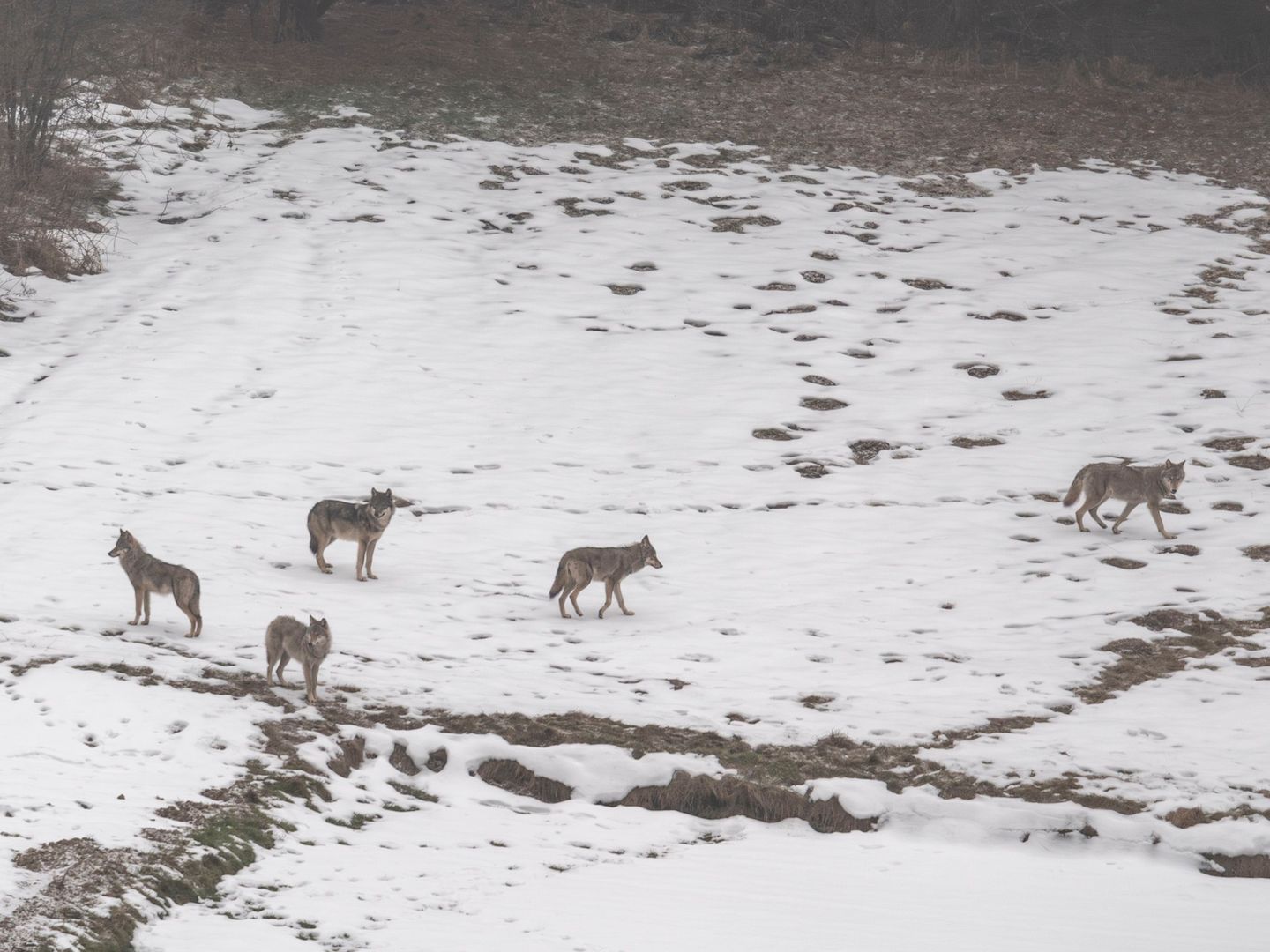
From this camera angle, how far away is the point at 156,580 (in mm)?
11359

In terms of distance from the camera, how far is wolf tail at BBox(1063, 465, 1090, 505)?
50.0 ft

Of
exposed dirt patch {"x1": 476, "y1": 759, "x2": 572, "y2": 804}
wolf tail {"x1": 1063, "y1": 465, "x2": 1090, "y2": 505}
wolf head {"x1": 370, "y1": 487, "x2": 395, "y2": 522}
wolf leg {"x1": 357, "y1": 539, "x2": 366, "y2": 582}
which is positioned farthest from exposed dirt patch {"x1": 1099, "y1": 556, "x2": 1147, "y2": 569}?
wolf leg {"x1": 357, "y1": 539, "x2": 366, "y2": 582}

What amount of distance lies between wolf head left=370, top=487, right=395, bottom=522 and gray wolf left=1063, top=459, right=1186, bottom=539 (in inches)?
325

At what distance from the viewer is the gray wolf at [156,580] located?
11.2 m

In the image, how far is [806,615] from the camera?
43.0 ft

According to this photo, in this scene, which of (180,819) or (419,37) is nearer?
(180,819)

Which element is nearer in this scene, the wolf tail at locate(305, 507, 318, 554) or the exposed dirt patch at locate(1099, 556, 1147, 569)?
the wolf tail at locate(305, 507, 318, 554)

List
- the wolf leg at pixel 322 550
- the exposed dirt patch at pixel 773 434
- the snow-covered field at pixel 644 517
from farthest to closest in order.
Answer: the exposed dirt patch at pixel 773 434
the wolf leg at pixel 322 550
the snow-covered field at pixel 644 517

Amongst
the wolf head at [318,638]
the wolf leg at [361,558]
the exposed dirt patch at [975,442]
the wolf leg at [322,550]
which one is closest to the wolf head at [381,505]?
the wolf leg at [361,558]

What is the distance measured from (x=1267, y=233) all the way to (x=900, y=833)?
21.9m

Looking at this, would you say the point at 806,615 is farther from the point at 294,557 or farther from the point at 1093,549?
the point at 294,557

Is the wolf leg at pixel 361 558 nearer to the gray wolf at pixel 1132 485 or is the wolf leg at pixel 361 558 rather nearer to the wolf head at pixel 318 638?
the wolf head at pixel 318 638

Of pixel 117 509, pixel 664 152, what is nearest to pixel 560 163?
pixel 664 152

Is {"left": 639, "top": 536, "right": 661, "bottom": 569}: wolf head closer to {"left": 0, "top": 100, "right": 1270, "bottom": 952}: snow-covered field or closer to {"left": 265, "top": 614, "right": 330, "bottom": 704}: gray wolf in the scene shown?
{"left": 0, "top": 100, "right": 1270, "bottom": 952}: snow-covered field
